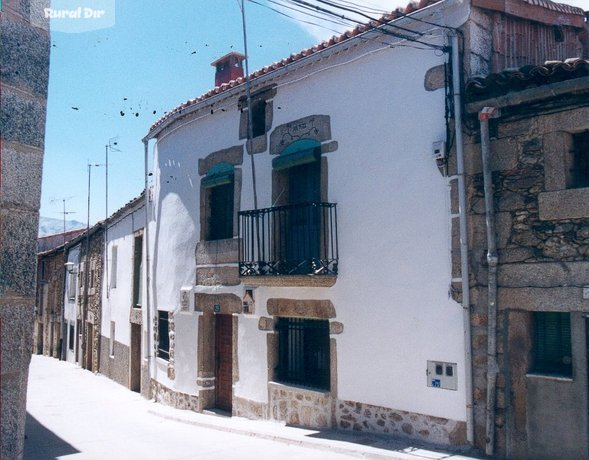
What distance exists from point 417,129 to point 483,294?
2.27 m

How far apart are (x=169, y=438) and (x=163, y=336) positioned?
4.33 metres

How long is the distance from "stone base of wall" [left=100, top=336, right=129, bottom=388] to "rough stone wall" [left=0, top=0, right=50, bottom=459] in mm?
17008

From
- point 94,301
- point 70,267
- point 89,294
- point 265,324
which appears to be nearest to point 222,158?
point 265,324

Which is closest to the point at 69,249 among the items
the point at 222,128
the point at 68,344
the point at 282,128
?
the point at 68,344

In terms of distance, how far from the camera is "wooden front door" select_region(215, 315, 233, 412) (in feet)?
36.5

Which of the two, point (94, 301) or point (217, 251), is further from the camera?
point (94, 301)

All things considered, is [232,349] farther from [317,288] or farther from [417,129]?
[417,129]

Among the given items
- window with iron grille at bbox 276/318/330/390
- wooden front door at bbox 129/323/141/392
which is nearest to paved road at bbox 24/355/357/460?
wooden front door at bbox 129/323/141/392

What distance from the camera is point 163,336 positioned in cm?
1327

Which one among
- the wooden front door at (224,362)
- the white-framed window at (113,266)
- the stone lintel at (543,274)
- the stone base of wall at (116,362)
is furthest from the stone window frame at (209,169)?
the white-framed window at (113,266)

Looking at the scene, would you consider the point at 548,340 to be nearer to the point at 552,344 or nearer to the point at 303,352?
the point at 552,344

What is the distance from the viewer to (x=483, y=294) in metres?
6.74

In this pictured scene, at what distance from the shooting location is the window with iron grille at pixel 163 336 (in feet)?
42.7

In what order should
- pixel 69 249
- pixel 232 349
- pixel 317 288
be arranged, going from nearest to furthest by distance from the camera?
1. pixel 317 288
2. pixel 232 349
3. pixel 69 249
